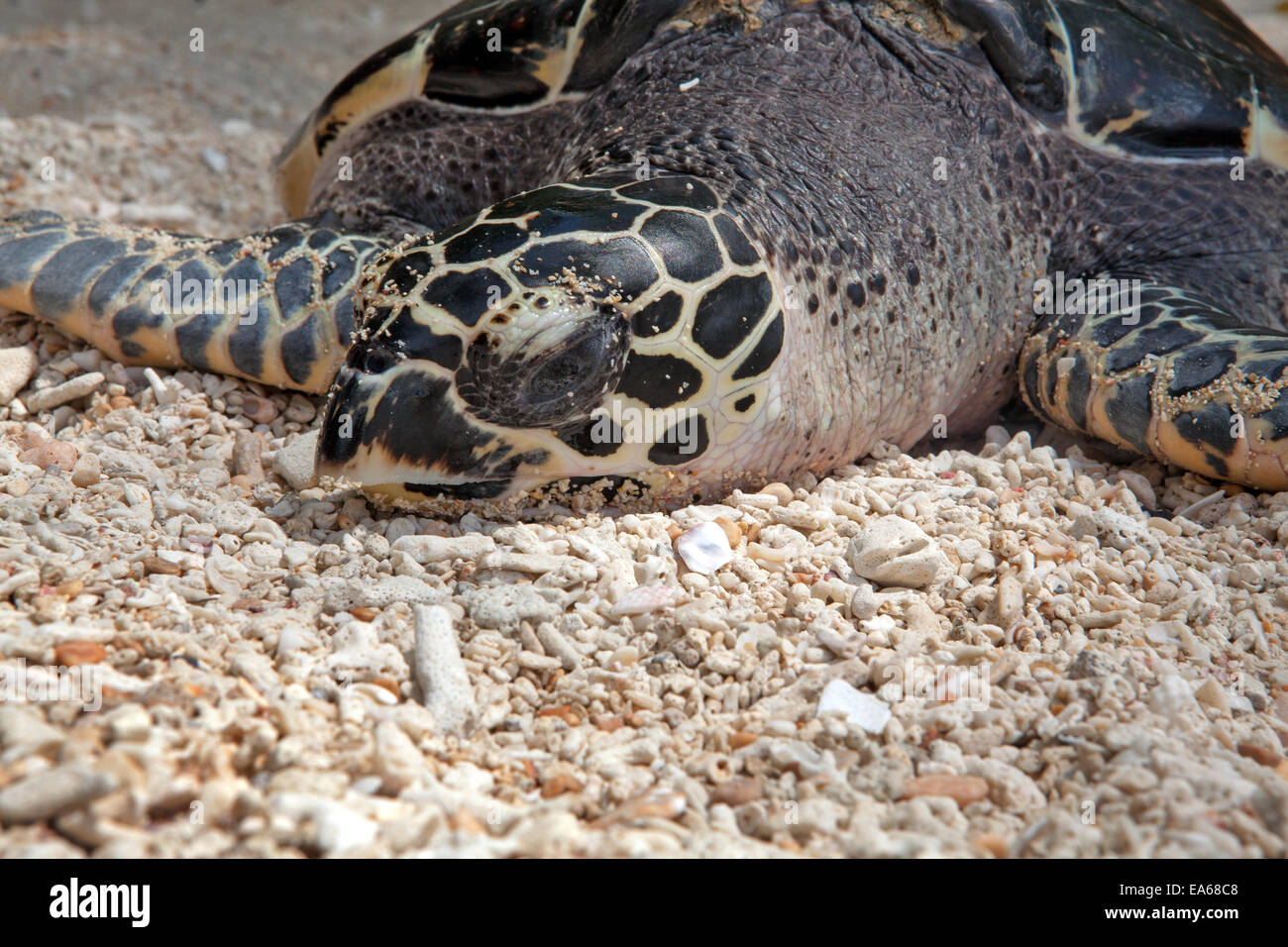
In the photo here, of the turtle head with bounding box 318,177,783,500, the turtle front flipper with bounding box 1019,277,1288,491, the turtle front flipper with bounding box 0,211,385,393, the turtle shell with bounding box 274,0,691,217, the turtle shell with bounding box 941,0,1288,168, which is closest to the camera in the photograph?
the turtle head with bounding box 318,177,783,500

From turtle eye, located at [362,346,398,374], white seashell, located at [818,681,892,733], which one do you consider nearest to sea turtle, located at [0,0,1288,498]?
turtle eye, located at [362,346,398,374]

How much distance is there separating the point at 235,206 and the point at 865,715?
3.59 metres

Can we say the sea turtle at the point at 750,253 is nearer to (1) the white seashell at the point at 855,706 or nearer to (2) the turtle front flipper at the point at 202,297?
(2) the turtle front flipper at the point at 202,297

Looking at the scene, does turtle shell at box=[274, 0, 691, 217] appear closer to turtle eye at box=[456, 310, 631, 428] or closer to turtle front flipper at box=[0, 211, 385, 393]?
turtle front flipper at box=[0, 211, 385, 393]

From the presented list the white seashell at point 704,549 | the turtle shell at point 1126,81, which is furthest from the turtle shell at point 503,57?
the white seashell at point 704,549

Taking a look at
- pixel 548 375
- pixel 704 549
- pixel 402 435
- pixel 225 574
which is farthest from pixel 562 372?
pixel 225 574

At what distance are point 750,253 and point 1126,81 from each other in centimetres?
148

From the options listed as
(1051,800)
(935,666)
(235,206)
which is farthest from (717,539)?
(235,206)

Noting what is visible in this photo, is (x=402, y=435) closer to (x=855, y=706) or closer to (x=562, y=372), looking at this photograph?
(x=562, y=372)

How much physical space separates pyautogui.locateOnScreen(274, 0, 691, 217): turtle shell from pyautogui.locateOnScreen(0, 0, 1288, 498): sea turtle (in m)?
0.01

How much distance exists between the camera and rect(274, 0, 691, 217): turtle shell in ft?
9.65

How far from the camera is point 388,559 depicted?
6.57ft

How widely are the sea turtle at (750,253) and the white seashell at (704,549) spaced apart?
173 millimetres
